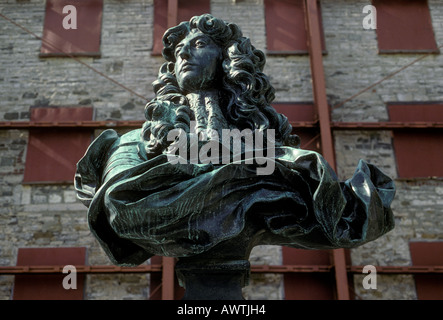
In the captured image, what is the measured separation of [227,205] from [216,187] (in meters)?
0.08

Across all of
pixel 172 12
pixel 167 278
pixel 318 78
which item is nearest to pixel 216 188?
Result: pixel 167 278

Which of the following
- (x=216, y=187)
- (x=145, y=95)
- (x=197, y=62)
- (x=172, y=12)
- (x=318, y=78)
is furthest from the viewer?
Answer: (x=172, y=12)

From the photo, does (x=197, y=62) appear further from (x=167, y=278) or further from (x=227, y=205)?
(x=167, y=278)

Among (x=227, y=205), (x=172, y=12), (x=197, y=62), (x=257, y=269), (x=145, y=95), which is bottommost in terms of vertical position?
(x=227, y=205)

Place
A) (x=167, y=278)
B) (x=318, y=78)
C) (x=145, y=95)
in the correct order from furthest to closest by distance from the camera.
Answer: (x=145, y=95)
(x=318, y=78)
(x=167, y=278)

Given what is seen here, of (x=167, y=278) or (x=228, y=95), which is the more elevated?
(x=167, y=278)

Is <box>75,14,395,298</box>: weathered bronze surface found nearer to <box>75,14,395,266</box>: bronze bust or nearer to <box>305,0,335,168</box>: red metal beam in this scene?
<box>75,14,395,266</box>: bronze bust

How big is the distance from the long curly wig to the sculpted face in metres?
0.04

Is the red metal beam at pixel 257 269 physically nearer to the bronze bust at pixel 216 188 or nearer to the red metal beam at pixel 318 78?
the red metal beam at pixel 318 78

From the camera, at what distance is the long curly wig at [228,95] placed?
261 cm

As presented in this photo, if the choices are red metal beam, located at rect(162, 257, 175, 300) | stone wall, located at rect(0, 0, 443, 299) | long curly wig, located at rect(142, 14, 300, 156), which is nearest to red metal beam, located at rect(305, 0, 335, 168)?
stone wall, located at rect(0, 0, 443, 299)

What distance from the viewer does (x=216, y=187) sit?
225cm
